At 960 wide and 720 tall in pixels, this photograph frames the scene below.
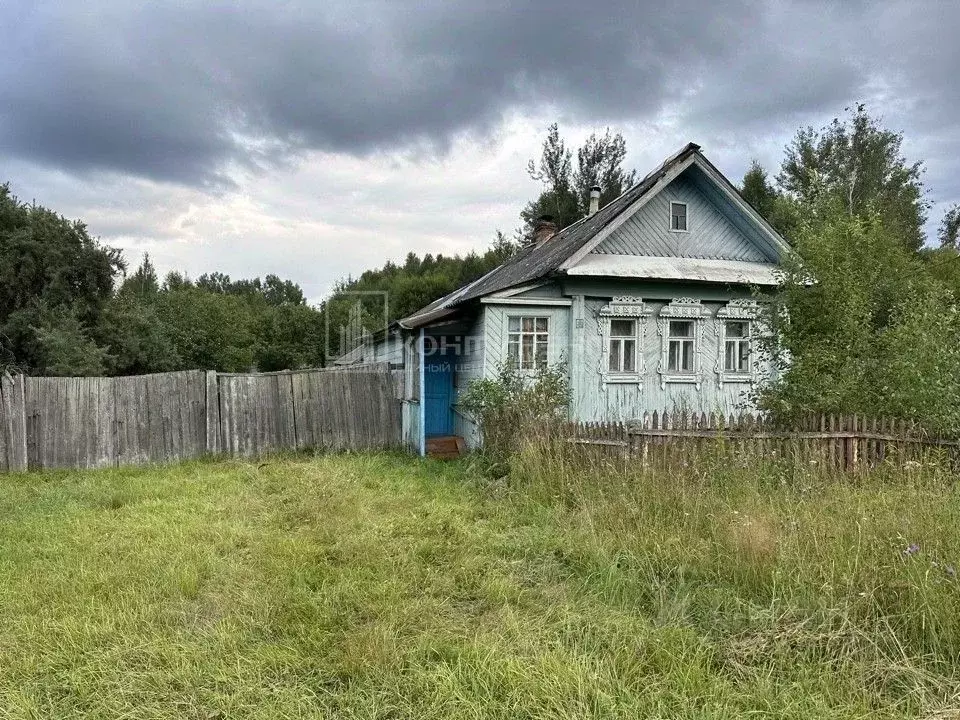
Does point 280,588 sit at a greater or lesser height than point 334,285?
lesser

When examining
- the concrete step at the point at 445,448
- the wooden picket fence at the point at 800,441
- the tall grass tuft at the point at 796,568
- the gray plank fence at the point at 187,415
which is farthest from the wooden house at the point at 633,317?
the tall grass tuft at the point at 796,568

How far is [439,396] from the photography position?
39.4ft

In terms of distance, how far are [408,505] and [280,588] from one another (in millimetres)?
2412

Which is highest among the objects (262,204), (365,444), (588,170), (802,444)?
(588,170)

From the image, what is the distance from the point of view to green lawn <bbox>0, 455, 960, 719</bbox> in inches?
101

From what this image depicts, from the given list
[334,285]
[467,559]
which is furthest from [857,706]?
[334,285]

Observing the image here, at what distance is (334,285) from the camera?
130 ft

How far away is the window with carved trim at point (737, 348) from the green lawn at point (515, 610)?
21.3 ft

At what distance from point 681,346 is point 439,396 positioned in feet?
17.6

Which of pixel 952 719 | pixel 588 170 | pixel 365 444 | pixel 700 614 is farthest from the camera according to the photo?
pixel 588 170

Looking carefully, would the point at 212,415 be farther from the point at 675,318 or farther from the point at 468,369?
the point at 675,318

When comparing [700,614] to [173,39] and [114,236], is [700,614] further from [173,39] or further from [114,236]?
[114,236]

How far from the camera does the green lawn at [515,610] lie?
2.57 m

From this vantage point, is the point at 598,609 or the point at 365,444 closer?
the point at 598,609
